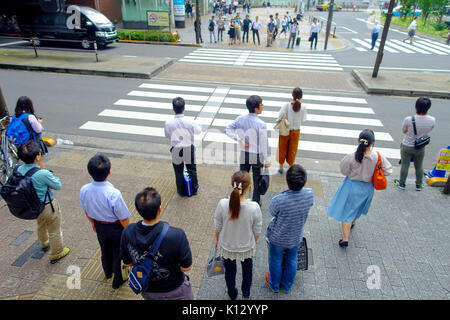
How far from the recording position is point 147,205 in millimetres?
2484

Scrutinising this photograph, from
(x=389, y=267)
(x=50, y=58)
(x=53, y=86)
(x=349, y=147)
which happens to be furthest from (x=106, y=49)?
(x=389, y=267)

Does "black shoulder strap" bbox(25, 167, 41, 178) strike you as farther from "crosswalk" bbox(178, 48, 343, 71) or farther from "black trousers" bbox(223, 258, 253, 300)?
"crosswalk" bbox(178, 48, 343, 71)

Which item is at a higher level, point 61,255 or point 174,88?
point 174,88

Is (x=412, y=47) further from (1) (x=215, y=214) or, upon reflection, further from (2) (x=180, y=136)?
(1) (x=215, y=214)

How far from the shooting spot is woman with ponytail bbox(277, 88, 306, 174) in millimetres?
5787

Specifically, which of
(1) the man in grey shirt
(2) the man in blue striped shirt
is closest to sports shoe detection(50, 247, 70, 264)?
(2) the man in blue striped shirt

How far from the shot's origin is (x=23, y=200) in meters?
3.46

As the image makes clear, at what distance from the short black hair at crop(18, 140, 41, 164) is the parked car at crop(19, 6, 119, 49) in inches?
655

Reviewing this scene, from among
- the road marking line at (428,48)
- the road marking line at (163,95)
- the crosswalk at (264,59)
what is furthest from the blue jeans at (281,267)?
the road marking line at (428,48)

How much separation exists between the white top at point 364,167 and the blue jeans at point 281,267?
4.55 feet

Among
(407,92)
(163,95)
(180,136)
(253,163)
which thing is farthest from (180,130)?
(407,92)

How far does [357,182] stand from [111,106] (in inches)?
335

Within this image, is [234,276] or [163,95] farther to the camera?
[163,95]
